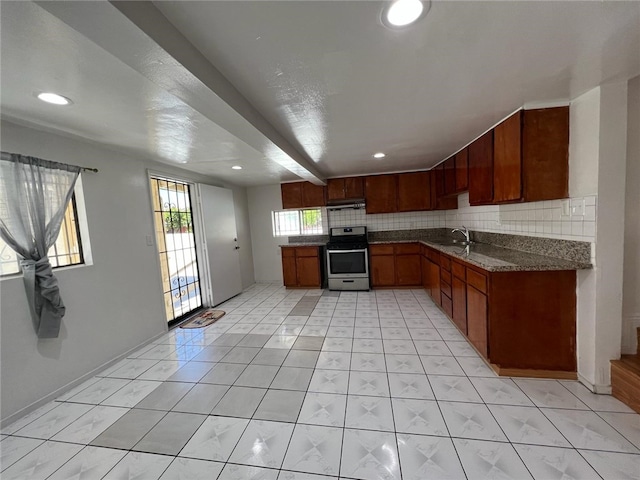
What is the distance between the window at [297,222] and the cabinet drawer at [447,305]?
272 cm

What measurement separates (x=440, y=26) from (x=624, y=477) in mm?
2239

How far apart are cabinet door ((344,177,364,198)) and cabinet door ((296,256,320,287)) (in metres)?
1.37

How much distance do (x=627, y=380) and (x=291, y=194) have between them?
4.56 m

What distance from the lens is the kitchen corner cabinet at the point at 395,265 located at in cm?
441

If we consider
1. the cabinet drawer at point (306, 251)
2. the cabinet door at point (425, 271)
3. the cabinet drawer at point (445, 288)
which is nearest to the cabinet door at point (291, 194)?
the cabinet drawer at point (306, 251)

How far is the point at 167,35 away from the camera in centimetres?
101

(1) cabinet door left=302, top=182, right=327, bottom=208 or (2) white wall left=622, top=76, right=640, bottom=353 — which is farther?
(1) cabinet door left=302, top=182, right=327, bottom=208

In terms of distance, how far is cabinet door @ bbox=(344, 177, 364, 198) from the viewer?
468 centimetres

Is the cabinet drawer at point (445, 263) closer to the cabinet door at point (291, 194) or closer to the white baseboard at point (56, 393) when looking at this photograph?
the cabinet door at point (291, 194)

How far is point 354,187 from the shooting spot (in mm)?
4691

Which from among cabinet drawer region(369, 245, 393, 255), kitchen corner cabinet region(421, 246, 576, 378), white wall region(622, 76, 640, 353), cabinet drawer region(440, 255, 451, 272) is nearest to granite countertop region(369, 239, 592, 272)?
kitchen corner cabinet region(421, 246, 576, 378)

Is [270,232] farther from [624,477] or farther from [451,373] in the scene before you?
[624,477]

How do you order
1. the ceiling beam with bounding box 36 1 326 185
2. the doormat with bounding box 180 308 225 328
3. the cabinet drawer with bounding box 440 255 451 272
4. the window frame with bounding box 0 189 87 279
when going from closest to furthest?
the ceiling beam with bounding box 36 1 326 185 < the window frame with bounding box 0 189 87 279 < the cabinet drawer with bounding box 440 255 451 272 < the doormat with bounding box 180 308 225 328

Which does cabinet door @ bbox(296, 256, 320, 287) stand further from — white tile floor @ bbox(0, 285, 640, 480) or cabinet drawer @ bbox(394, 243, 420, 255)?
white tile floor @ bbox(0, 285, 640, 480)
